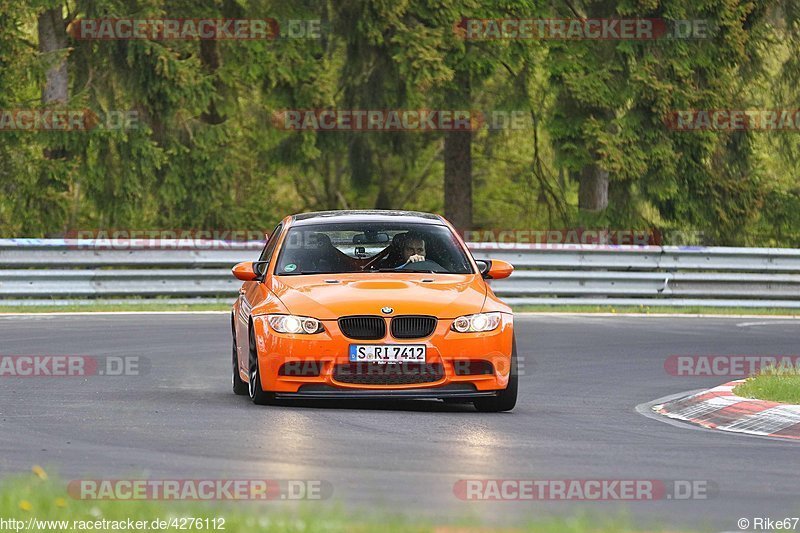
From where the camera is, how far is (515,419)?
11.7 metres

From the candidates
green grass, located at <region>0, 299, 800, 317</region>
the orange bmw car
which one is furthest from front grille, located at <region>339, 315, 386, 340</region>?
green grass, located at <region>0, 299, 800, 317</region>

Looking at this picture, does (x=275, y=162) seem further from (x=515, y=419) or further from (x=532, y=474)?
(x=532, y=474)

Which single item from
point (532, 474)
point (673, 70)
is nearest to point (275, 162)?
point (673, 70)

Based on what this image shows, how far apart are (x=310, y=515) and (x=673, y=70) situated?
25531 mm

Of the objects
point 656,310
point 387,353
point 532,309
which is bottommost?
point 656,310

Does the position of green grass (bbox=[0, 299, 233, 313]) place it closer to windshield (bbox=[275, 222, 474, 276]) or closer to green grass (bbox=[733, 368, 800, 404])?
windshield (bbox=[275, 222, 474, 276])

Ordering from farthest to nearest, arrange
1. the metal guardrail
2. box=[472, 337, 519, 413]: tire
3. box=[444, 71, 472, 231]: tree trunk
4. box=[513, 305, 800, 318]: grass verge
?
box=[444, 71, 472, 231]: tree trunk
box=[513, 305, 800, 318]: grass verge
the metal guardrail
box=[472, 337, 519, 413]: tire

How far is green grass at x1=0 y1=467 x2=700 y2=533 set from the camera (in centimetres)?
682

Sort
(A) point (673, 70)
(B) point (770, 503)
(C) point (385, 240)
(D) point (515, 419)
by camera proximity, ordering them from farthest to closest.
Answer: (A) point (673, 70)
(C) point (385, 240)
(D) point (515, 419)
(B) point (770, 503)

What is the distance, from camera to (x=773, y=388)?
12.5m

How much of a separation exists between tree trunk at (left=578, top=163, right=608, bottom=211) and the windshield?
2011 cm

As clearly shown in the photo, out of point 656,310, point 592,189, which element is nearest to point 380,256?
point 656,310

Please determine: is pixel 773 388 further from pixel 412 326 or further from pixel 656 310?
pixel 656 310

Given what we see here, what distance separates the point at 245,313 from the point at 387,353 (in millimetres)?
1705
